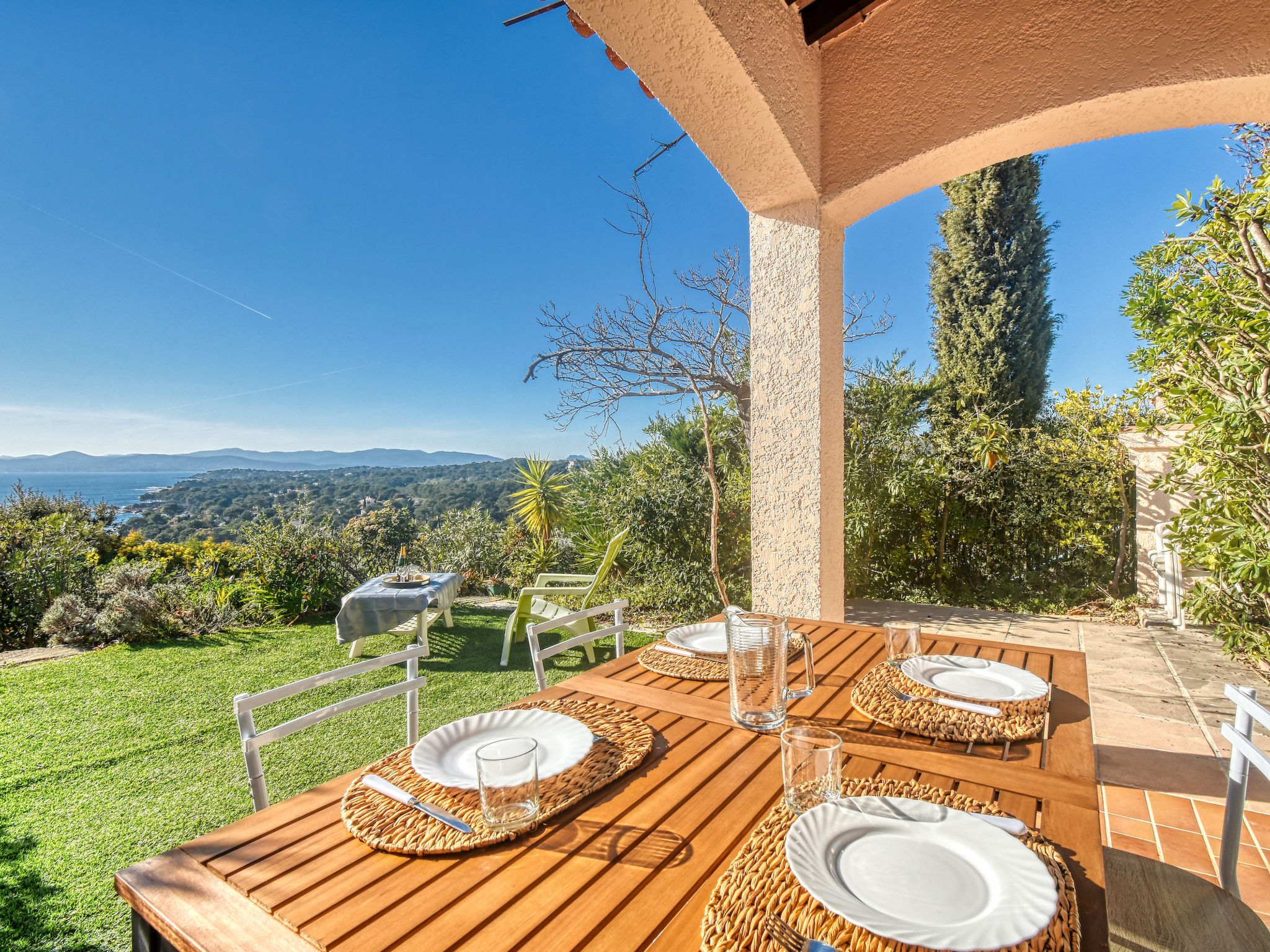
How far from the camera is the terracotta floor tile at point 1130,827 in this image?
1.73m

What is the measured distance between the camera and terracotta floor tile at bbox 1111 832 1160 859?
1.65m

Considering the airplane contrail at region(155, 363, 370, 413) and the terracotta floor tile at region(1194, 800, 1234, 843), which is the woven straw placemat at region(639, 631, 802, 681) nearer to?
the terracotta floor tile at region(1194, 800, 1234, 843)

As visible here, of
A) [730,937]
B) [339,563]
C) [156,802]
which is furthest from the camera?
[339,563]

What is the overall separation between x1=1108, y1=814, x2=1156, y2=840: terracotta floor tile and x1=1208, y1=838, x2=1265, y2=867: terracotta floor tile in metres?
0.13

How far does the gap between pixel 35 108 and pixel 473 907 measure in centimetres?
1558

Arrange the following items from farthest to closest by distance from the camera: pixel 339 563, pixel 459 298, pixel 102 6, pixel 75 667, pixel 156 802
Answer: pixel 459 298
pixel 102 6
pixel 339 563
pixel 75 667
pixel 156 802

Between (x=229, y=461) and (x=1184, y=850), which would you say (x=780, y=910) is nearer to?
(x=1184, y=850)

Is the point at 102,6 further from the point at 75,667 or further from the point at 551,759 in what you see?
the point at 551,759

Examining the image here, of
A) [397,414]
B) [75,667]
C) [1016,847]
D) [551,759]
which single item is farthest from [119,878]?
[397,414]

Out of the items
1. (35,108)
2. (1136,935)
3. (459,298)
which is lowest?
(1136,935)

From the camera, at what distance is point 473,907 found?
61cm

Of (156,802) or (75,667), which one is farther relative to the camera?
(75,667)

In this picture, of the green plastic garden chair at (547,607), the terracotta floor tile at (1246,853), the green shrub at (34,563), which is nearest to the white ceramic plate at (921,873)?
the terracotta floor tile at (1246,853)

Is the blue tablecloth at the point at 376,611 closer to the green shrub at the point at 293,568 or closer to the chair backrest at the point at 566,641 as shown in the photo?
the green shrub at the point at 293,568
